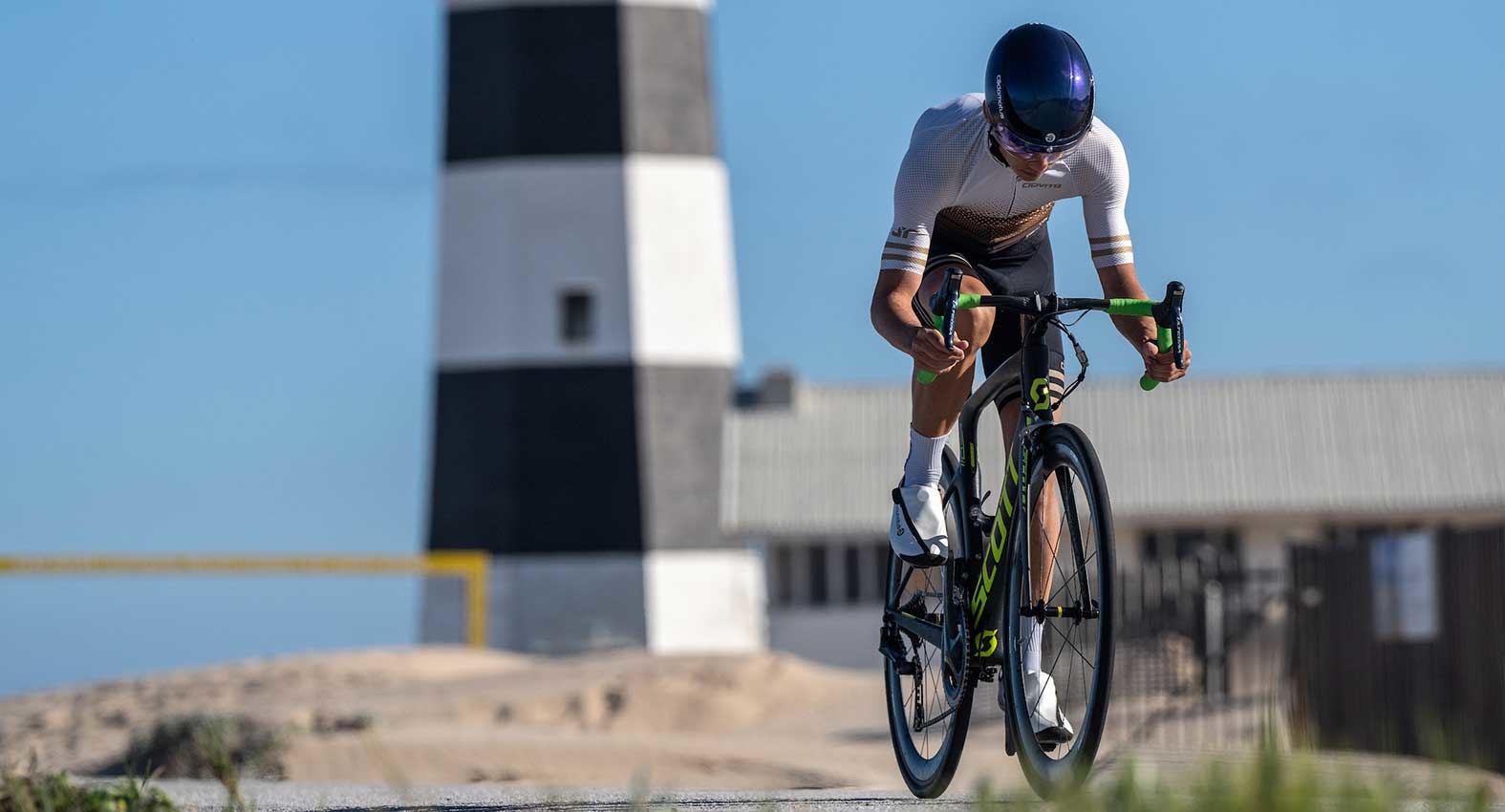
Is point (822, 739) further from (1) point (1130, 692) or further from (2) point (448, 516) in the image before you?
(2) point (448, 516)

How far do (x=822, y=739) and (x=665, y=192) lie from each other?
10840mm

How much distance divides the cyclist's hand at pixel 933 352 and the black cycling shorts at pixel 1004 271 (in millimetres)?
562

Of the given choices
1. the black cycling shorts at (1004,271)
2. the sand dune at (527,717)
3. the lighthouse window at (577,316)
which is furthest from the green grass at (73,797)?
the lighthouse window at (577,316)

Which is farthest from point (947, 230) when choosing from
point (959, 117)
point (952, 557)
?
point (952, 557)

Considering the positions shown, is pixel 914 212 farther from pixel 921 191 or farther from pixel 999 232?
pixel 999 232

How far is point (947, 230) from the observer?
734 centimetres

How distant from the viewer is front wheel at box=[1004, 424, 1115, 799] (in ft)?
20.8

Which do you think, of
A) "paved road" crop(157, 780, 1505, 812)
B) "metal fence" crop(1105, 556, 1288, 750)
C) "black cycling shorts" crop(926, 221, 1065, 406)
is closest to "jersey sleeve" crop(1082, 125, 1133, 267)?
"black cycling shorts" crop(926, 221, 1065, 406)

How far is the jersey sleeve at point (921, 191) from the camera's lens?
708cm

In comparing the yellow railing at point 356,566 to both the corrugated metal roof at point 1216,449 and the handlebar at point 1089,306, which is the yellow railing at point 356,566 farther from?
the handlebar at point 1089,306

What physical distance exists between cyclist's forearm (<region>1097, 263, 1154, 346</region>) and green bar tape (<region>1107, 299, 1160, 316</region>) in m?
0.26

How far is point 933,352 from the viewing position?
6660 millimetres

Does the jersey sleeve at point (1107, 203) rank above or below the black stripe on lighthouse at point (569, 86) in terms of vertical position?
below

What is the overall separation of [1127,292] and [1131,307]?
0.49 metres
